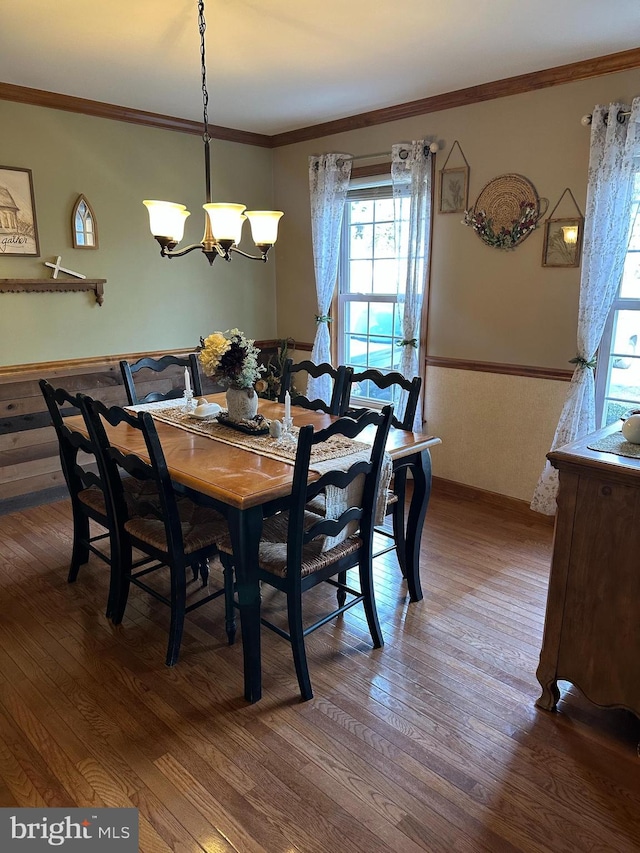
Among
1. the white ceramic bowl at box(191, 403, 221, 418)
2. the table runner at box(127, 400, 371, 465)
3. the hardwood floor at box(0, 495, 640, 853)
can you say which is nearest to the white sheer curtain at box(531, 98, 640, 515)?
the hardwood floor at box(0, 495, 640, 853)

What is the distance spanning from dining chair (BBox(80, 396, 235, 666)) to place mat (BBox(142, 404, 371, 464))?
0.35 m

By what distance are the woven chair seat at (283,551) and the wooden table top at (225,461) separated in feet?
0.92

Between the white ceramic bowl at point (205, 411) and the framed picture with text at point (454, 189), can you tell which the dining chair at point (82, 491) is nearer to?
the white ceramic bowl at point (205, 411)

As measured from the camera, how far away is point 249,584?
209 cm

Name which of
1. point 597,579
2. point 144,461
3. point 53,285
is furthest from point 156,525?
point 53,285

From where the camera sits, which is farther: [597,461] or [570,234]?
[570,234]

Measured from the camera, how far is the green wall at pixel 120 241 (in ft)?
12.3

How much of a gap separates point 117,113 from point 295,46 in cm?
158

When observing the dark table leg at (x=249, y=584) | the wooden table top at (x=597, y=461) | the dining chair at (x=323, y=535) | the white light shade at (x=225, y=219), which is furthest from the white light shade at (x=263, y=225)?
the wooden table top at (x=597, y=461)

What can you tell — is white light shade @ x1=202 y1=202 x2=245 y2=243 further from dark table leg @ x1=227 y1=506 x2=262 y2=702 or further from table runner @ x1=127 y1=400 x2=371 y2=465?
dark table leg @ x1=227 y1=506 x2=262 y2=702

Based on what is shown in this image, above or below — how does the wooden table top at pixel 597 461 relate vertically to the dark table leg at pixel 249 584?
above

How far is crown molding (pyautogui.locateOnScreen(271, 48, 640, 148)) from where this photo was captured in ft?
10.2

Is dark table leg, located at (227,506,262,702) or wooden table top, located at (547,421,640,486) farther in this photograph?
dark table leg, located at (227,506,262,702)

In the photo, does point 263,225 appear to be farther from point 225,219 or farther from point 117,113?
point 117,113
